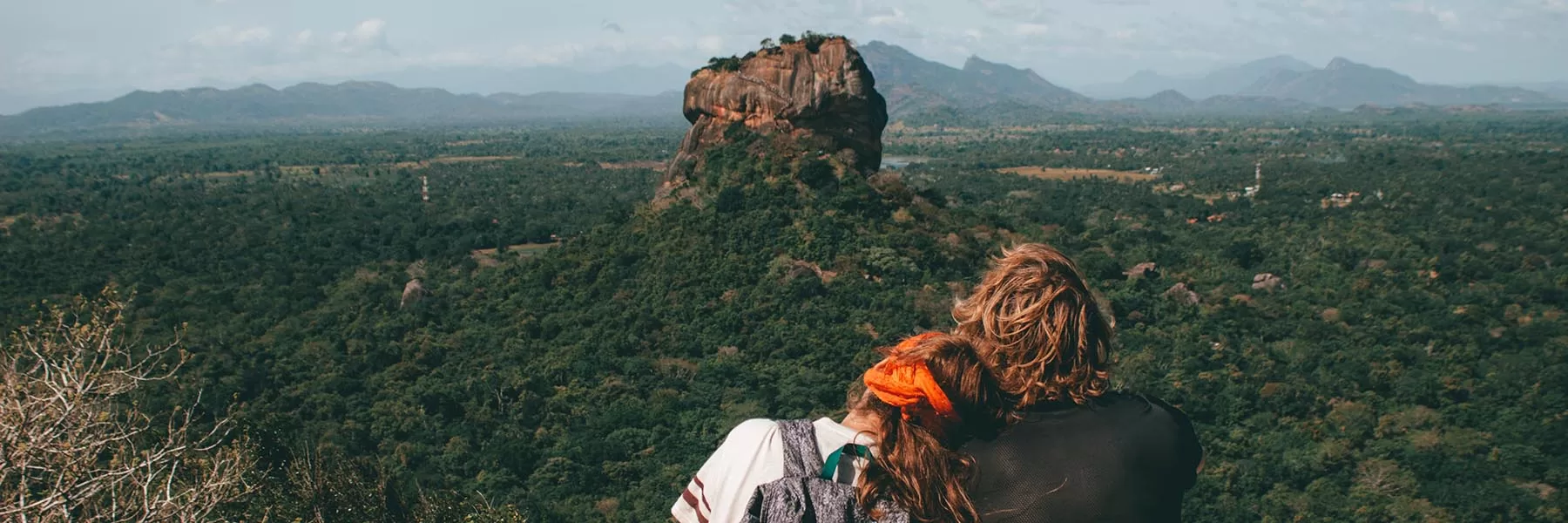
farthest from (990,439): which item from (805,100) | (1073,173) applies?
(1073,173)

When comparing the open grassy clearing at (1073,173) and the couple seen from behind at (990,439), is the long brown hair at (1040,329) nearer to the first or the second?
the couple seen from behind at (990,439)

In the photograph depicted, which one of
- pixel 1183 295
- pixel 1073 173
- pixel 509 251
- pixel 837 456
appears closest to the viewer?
pixel 837 456

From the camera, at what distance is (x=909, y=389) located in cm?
218

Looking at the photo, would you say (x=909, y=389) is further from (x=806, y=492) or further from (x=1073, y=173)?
(x=1073, y=173)

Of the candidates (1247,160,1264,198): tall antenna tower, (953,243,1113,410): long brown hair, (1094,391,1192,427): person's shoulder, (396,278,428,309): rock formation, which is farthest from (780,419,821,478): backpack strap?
(1247,160,1264,198): tall antenna tower

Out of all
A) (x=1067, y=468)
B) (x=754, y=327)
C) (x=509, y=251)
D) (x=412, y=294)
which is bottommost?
(x=509, y=251)

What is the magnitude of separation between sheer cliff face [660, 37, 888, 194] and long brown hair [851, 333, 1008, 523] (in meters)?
29.4

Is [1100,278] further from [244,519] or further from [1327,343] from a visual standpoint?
[244,519]

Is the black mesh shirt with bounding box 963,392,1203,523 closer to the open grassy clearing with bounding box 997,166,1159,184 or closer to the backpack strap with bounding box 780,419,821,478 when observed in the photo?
the backpack strap with bounding box 780,419,821,478

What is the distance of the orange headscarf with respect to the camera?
217 centimetres

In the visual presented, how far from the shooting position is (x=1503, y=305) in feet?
102

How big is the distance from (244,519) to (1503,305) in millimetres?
36866

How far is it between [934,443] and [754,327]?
944 inches

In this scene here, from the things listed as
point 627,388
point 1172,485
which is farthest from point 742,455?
point 627,388
